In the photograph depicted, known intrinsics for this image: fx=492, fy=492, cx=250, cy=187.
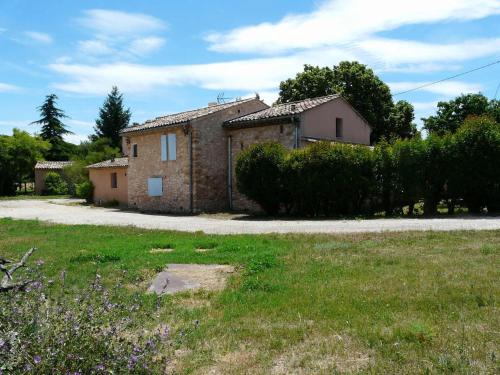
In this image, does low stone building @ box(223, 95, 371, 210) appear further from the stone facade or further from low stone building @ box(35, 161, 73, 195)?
low stone building @ box(35, 161, 73, 195)

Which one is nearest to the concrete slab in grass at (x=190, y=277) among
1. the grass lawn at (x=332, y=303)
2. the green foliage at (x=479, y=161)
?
the grass lawn at (x=332, y=303)

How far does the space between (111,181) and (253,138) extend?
1311cm

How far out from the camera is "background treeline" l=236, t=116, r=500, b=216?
56.2 feet

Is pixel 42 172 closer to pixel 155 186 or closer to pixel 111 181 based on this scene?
pixel 111 181

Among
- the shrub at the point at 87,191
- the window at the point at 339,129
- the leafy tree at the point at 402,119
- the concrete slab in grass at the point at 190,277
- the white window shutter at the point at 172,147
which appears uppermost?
the leafy tree at the point at 402,119

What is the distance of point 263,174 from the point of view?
64.0ft

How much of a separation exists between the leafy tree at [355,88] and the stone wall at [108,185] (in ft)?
47.3

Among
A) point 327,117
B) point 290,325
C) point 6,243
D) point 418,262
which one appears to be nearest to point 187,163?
point 327,117

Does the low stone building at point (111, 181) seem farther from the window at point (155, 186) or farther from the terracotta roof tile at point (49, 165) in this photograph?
the terracotta roof tile at point (49, 165)

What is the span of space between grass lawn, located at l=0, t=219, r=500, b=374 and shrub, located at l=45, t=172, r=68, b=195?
37.6m

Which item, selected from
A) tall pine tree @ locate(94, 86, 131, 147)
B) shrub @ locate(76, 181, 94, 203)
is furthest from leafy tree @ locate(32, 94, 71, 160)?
shrub @ locate(76, 181, 94, 203)

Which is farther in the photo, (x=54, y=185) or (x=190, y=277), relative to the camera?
(x=54, y=185)

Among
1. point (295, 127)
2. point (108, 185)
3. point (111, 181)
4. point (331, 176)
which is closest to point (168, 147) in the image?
point (295, 127)

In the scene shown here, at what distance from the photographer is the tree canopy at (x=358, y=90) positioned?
37.1 meters
